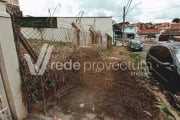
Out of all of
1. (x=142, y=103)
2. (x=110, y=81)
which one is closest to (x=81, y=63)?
(x=110, y=81)

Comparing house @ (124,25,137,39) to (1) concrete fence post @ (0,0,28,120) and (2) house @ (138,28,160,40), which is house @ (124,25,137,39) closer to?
(2) house @ (138,28,160,40)

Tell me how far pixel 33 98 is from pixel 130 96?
268 centimetres

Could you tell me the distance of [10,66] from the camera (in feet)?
11.4

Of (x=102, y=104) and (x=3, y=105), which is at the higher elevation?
(x=3, y=105)

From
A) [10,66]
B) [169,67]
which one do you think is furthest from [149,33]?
[10,66]

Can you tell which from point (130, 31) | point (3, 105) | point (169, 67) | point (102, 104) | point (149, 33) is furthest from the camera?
point (130, 31)

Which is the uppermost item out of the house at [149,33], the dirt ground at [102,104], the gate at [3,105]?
the gate at [3,105]

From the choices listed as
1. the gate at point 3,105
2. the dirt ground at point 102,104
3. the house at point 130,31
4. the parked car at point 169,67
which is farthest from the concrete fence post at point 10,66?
the house at point 130,31

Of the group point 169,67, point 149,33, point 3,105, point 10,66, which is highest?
point 10,66

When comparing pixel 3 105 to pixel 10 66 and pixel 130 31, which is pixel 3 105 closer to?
pixel 10 66

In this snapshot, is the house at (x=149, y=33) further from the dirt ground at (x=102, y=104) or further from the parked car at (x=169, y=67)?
the dirt ground at (x=102, y=104)

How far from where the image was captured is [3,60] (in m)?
3.34

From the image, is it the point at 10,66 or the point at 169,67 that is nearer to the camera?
the point at 10,66

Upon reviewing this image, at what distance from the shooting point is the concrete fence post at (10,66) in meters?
3.35
